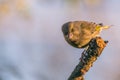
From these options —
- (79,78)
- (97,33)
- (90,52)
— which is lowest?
(79,78)

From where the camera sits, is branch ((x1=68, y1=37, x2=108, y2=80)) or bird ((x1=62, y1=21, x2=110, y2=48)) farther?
bird ((x1=62, y1=21, x2=110, y2=48))

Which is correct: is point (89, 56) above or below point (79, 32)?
below

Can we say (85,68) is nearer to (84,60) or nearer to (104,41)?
(84,60)

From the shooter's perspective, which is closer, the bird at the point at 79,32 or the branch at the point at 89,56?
the branch at the point at 89,56

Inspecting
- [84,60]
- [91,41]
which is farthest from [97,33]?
[84,60]
